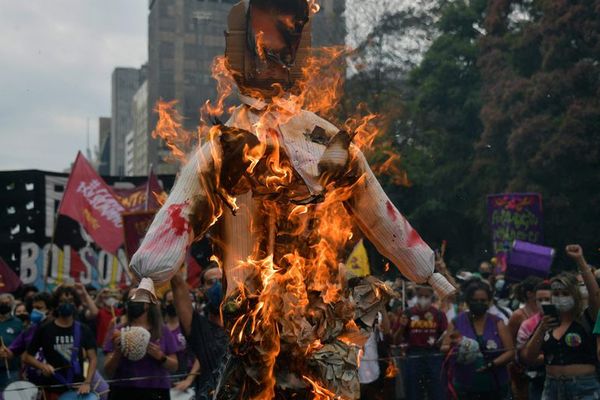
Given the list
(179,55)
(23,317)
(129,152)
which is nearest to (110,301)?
(23,317)

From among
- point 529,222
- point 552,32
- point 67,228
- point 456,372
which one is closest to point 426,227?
point 552,32

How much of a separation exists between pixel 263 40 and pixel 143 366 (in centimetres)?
474

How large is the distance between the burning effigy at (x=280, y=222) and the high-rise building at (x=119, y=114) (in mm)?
117152

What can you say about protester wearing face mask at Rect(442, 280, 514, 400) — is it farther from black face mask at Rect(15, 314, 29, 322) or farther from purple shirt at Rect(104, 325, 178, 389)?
black face mask at Rect(15, 314, 29, 322)

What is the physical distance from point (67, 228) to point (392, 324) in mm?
6552

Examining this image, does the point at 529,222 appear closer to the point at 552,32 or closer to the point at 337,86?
the point at 552,32

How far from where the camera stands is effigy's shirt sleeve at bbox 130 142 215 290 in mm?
4781

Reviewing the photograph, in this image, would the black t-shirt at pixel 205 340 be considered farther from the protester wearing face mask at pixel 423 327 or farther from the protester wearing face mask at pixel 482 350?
the protester wearing face mask at pixel 423 327

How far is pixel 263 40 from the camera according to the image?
17.5ft

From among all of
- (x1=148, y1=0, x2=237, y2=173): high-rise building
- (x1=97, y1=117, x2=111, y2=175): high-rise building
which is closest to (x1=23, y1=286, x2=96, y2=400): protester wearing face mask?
(x1=148, y1=0, x2=237, y2=173): high-rise building

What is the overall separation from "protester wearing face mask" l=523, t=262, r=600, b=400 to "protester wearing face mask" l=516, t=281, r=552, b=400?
640mm

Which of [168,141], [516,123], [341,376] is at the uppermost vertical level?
[516,123]

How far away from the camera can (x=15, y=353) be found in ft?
33.5

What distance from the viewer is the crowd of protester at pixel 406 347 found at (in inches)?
352
